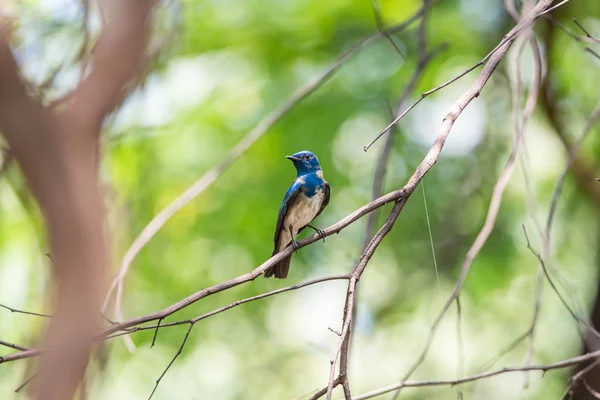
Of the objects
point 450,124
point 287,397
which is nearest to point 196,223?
point 287,397

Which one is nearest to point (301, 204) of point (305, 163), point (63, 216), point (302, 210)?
point (302, 210)

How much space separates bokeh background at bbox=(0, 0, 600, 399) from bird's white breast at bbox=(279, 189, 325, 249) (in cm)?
275

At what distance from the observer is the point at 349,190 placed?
8.09 metres

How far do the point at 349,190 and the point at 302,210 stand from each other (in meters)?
3.20

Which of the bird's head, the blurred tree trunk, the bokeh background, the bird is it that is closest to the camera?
the blurred tree trunk

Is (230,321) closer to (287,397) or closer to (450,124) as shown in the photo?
(287,397)

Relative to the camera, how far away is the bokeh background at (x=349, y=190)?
7.99 metres

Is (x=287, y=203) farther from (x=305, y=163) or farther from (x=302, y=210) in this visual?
(x=305, y=163)

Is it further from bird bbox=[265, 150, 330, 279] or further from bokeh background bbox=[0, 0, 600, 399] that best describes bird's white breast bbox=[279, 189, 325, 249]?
bokeh background bbox=[0, 0, 600, 399]

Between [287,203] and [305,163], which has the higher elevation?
[305,163]

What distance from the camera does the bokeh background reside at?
7.99 meters

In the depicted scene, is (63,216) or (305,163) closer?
(63,216)

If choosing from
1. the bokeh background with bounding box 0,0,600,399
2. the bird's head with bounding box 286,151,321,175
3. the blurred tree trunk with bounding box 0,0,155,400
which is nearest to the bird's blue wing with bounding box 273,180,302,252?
the bird's head with bounding box 286,151,321,175

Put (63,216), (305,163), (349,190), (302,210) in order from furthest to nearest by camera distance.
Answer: (349,190) < (305,163) < (302,210) < (63,216)
